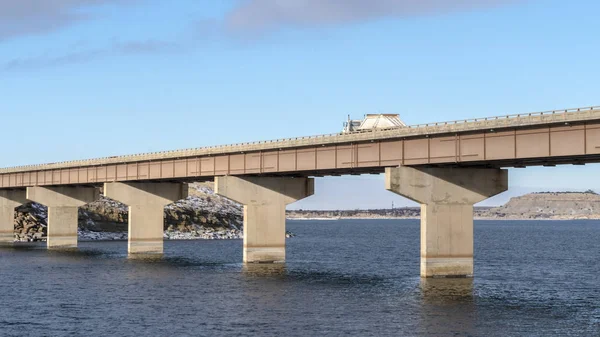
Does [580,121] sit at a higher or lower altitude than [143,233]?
higher

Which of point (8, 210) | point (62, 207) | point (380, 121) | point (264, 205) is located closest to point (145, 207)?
point (264, 205)

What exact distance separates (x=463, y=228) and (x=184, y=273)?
23.5 metres

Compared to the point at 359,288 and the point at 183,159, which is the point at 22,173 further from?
the point at 359,288

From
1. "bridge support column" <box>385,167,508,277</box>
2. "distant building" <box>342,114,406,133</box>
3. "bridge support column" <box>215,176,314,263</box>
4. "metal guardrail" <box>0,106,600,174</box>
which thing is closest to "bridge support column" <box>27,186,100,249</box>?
"metal guardrail" <box>0,106,600,174</box>

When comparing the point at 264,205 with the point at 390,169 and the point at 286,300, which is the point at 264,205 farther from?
the point at 286,300

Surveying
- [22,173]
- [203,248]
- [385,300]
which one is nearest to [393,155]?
[385,300]

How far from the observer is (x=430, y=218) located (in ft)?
193

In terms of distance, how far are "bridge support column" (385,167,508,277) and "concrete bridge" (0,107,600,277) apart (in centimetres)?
7

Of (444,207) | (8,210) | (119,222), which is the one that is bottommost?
(119,222)

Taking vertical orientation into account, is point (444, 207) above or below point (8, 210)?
above

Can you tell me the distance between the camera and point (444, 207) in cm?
5953

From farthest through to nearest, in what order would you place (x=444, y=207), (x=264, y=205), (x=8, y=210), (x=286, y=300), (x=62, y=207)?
(x=8, y=210) → (x=62, y=207) → (x=264, y=205) → (x=444, y=207) → (x=286, y=300)

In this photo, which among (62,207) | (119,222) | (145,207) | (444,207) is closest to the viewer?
(444,207)

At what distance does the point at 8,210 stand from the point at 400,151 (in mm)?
87460
